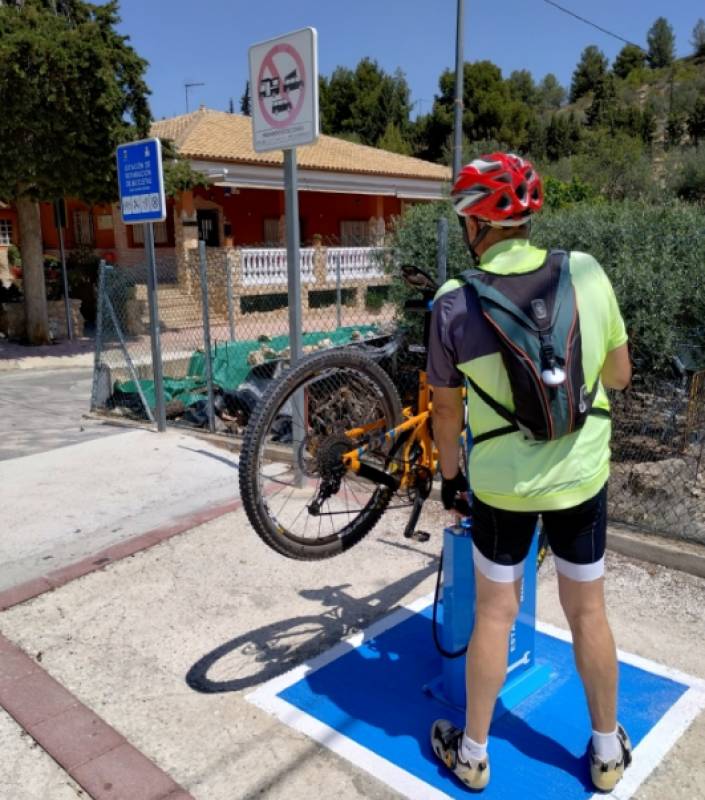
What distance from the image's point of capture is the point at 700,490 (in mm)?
5246

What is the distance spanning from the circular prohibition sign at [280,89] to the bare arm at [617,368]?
116 inches

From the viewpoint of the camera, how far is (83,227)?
24.4 m

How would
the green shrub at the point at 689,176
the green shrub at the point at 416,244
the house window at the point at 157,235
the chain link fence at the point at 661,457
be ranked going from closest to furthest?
the chain link fence at the point at 661,457 < the green shrub at the point at 416,244 < the house window at the point at 157,235 < the green shrub at the point at 689,176

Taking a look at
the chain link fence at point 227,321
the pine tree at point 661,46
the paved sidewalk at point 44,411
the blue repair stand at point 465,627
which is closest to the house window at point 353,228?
the chain link fence at point 227,321

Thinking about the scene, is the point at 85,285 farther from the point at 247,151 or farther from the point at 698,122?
the point at 698,122

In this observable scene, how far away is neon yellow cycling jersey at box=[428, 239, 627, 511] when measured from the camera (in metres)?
2.08

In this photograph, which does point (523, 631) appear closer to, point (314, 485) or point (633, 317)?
point (314, 485)

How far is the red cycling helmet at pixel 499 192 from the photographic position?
2.18 meters

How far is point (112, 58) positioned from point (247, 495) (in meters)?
13.3

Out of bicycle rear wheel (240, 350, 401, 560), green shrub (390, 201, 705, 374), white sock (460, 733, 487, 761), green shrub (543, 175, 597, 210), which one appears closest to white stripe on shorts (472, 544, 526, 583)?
white sock (460, 733, 487, 761)

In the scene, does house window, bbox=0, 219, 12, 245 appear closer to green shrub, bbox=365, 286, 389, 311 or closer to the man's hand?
green shrub, bbox=365, 286, 389, 311

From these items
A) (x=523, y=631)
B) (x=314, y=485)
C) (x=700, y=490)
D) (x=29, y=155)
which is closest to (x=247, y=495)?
(x=523, y=631)

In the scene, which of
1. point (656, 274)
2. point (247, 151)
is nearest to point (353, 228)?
point (247, 151)

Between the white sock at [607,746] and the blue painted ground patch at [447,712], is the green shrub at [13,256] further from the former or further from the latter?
the white sock at [607,746]
